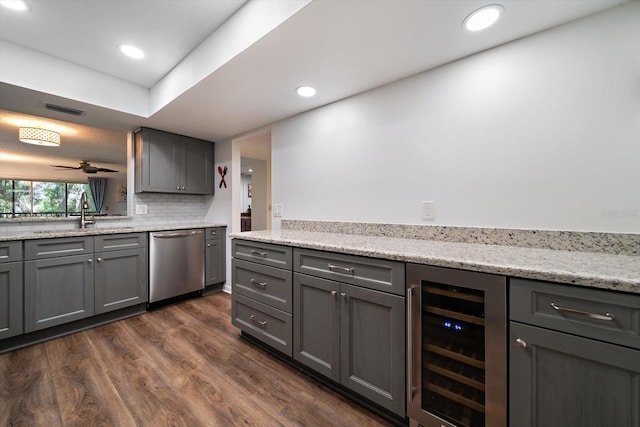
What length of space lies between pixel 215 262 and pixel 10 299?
5.62 ft

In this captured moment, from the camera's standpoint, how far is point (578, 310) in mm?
834

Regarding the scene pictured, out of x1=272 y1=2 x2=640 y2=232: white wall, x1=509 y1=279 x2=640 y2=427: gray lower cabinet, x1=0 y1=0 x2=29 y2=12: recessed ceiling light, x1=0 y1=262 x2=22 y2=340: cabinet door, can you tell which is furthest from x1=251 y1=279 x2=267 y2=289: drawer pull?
x1=0 y1=0 x2=29 y2=12: recessed ceiling light

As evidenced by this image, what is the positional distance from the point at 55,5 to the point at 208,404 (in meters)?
2.59

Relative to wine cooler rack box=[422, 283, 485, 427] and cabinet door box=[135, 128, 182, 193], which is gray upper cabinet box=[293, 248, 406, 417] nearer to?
wine cooler rack box=[422, 283, 485, 427]

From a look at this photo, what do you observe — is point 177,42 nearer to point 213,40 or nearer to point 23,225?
point 213,40

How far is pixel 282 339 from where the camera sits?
1777 mm

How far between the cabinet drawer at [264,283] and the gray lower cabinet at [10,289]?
1665 millimetres

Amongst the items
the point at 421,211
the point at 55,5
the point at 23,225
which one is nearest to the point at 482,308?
the point at 421,211

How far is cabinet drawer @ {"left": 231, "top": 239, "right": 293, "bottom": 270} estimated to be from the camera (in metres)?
1.73

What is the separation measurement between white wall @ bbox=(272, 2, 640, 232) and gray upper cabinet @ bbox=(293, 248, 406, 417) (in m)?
0.69

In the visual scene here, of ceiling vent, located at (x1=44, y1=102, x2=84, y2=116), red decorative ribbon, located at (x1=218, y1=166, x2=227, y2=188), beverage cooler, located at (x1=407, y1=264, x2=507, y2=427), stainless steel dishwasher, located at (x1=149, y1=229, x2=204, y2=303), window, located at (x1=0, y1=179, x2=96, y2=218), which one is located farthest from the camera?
window, located at (x1=0, y1=179, x2=96, y2=218)

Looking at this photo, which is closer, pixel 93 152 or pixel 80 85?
pixel 80 85

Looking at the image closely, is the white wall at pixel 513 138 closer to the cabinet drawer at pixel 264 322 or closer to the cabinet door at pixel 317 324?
the cabinet door at pixel 317 324

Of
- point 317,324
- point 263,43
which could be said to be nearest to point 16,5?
point 263,43
